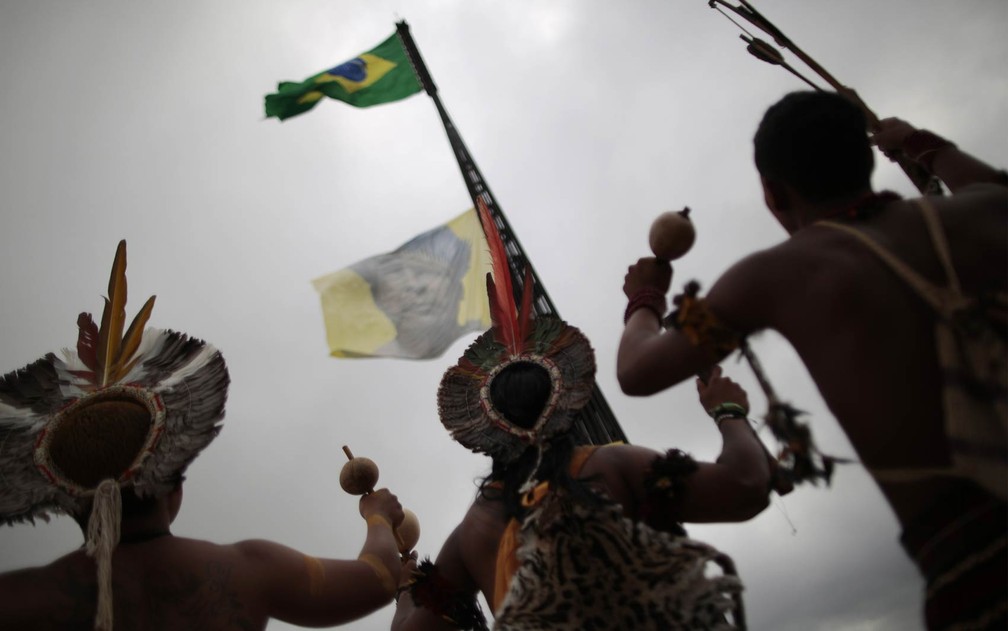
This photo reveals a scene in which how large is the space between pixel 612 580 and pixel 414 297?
6871mm

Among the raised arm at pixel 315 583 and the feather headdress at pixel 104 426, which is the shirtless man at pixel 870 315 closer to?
the raised arm at pixel 315 583

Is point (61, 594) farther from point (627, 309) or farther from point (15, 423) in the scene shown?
point (627, 309)

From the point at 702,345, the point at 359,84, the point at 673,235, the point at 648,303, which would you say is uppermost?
the point at 359,84

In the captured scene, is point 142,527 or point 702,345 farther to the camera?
point 142,527

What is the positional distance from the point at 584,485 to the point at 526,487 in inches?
9.0

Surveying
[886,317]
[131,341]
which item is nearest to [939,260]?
[886,317]

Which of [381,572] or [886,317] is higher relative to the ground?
[886,317]

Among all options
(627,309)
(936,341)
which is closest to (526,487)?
(627,309)

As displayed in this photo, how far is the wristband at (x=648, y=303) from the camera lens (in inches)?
92.4

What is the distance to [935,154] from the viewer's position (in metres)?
2.33

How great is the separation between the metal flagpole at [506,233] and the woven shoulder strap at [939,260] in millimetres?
3931

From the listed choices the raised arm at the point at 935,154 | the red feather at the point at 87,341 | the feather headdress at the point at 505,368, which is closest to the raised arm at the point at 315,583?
the feather headdress at the point at 505,368

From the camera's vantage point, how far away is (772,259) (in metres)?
1.91

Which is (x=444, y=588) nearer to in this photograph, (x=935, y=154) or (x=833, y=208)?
(x=833, y=208)
